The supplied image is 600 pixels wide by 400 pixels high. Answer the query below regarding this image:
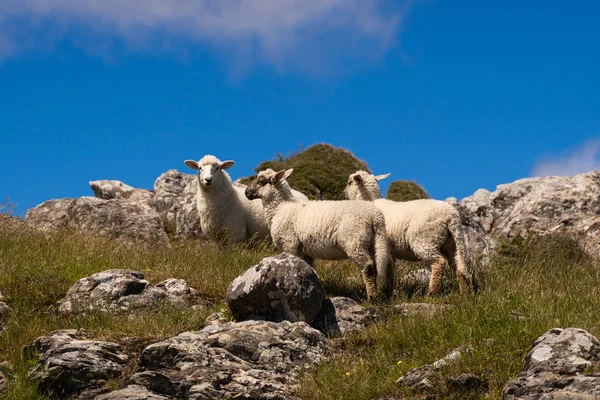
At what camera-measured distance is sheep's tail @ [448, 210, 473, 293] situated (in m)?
12.4

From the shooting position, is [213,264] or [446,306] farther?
[213,264]

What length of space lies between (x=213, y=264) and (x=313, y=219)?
2.25 metres

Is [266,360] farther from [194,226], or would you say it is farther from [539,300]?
[194,226]

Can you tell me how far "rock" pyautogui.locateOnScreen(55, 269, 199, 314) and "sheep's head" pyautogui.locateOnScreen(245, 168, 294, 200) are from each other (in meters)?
2.54

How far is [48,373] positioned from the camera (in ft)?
30.8

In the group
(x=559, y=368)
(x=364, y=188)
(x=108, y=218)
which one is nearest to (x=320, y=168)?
(x=108, y=218)

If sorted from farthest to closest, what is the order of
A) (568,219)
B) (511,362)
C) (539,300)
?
(568,219) < (539,300) < (511,362)

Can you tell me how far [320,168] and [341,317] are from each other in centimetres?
2102

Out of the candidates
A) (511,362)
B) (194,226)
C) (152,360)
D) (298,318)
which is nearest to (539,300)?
(511,362)

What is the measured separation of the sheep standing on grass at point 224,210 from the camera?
674 inches

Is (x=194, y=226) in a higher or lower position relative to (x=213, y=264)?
higher

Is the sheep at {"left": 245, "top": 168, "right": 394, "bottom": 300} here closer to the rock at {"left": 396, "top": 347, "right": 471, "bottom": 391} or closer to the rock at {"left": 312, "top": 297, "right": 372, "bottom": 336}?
the rock at {"left": 312, "top": 297, "right": 372, "bottom": 336}

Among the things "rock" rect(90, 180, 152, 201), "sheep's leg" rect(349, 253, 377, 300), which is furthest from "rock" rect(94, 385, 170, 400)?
"rock" rect(90, 180, 152, 201)

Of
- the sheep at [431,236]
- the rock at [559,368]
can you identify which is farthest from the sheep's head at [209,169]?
the rock at [559,368]
